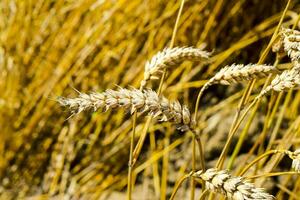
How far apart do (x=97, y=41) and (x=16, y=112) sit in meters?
0.37

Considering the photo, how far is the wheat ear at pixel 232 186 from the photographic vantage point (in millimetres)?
638

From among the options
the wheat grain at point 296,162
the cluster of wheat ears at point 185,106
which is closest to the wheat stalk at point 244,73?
the cluster of wheat ears at point 185,106

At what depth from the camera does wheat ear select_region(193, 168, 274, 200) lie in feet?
2.09

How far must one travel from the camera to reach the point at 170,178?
187 cm


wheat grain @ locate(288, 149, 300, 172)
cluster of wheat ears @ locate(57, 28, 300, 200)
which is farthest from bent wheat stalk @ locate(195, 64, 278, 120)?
wheat grain @ locate(288, 149, 300, 172)

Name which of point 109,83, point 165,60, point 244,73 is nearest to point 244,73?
point 244,73

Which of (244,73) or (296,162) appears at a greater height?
(244,73)

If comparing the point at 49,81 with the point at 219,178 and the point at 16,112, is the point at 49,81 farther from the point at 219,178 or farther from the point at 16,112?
the point at 219,178

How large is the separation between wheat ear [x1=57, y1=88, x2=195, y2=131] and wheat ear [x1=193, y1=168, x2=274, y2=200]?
69mm

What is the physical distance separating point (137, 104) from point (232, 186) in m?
0.15

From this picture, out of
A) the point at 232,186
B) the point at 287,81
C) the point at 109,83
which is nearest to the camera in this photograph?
the point at 232,186

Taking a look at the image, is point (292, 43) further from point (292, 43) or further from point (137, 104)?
point (137, 104)

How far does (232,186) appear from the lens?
2.16 ft

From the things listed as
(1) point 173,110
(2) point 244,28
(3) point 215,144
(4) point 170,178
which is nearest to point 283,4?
(2) point 244,28
